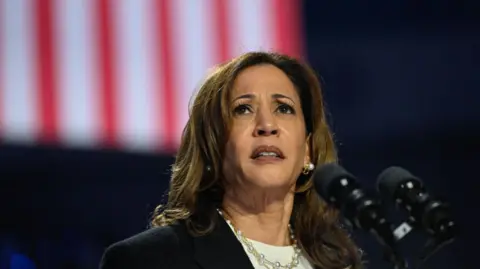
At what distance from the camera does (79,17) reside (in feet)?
10.2

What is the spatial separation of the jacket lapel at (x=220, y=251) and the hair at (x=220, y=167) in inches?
0.8

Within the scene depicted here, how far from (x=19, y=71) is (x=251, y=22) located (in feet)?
2.41

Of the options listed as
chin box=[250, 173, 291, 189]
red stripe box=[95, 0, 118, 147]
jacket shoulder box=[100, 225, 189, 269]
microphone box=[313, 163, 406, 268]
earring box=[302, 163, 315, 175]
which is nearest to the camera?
microphone box=[313, 163, 406, 268]

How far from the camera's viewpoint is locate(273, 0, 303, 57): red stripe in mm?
3283

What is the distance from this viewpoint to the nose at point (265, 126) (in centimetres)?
178

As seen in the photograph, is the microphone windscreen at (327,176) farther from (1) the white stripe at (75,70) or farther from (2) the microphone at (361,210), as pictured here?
(1) the white stripe at (75,70)

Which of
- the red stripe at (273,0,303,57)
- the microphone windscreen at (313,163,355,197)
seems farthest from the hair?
the red stripe at (273,0,303,57)

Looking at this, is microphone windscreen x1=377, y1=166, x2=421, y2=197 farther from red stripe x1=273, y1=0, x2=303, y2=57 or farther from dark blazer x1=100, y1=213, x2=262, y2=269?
red stripe x1=273, y1=0, x2=303, y2=57

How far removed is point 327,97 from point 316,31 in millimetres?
227

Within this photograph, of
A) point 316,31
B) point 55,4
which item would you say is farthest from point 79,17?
point 316,31

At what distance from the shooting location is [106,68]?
3.13 metres

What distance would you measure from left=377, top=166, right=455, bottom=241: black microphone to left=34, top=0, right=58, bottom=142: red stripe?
6.02ft

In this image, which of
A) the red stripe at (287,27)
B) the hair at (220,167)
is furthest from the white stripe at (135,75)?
the hair at (220,167)

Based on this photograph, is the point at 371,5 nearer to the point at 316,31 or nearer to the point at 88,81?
the point at 316,31
